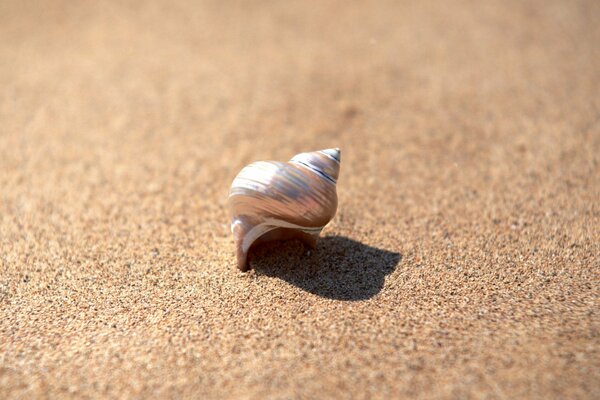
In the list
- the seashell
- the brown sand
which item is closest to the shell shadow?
the brown sand

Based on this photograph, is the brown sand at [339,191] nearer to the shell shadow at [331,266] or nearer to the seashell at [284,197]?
the shell shadow at [331,266]

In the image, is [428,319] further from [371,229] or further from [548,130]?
[548,130]

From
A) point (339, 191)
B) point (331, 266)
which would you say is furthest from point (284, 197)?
point (339, 191)

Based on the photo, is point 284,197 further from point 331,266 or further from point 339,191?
point 339,191

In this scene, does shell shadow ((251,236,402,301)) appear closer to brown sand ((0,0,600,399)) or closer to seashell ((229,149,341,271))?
brown sand ((0,0,600,399))

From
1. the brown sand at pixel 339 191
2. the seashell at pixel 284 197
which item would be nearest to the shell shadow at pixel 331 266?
the brown sand at pixel 339 191

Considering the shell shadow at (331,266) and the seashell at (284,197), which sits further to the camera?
the shell shadow at (331,266)

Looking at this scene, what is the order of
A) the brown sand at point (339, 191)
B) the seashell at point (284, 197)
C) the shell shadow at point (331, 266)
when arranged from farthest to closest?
1. the shell shadow at point (331, 266)
2. the seashell at point (284, 197)
3. the brown sand at point (339, 191)

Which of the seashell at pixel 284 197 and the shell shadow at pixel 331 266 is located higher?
the seashell at pixel 284 197

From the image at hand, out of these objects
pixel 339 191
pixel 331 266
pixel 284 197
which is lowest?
pixel 331 266
